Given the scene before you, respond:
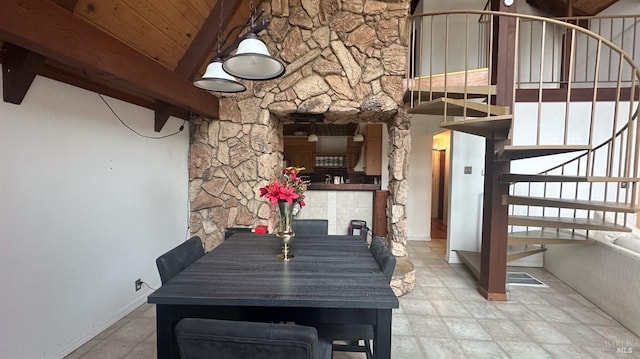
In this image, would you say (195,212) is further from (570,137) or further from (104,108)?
(570,137)

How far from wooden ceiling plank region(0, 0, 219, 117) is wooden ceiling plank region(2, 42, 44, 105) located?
10.7 inches

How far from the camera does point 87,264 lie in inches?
83.7

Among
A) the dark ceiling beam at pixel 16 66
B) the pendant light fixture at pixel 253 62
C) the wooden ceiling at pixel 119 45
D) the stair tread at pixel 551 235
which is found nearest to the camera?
the wooden ceiling at pixel 119 45

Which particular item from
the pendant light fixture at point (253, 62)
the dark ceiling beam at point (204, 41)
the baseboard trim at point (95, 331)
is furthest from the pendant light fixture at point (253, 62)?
the baseboard trim at point (95, 331)

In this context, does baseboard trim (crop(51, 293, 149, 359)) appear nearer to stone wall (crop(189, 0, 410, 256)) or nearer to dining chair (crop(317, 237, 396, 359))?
stone wall (crop(189, 0, 410, 256))

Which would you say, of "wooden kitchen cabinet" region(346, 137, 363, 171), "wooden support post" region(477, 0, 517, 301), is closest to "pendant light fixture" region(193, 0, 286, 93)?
"wooden support post" region(477, 0, 517, 301)

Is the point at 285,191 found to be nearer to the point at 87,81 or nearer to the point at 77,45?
the point at 77,45

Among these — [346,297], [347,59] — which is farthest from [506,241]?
[347,59]

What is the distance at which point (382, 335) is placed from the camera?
1.38m

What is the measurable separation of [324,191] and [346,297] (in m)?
3.48

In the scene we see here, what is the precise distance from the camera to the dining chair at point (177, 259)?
5.08ft

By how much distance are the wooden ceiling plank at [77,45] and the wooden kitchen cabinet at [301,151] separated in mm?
4669

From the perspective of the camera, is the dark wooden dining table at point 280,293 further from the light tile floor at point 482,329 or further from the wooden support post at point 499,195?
the wooden support post at point 499,195

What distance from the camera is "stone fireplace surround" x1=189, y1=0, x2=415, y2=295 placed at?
10.5 ft
